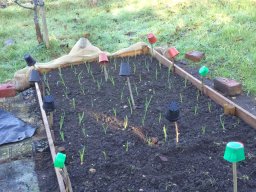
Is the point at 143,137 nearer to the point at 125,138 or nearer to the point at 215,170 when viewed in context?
the point at 125,138

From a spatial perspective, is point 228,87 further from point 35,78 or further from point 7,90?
point 7,90

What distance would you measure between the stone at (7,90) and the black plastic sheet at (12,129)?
62 centimetres

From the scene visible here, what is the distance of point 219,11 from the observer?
6656 millimetres

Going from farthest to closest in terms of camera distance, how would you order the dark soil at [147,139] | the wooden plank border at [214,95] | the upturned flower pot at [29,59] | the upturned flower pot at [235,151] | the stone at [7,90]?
1. the stone at [7,90]
2. the upturned flower pot at [29,59]
3. the wooden plank border at [214,95]
4. the dark soil at [147,139]
5. the upturned flower pot at [235,151]

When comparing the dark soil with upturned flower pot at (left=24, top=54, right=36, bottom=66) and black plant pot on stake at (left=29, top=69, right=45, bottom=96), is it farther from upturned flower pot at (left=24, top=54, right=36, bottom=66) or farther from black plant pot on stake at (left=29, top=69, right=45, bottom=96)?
upturned flower pot at (left=24, top=54, right=36, bottom=66)

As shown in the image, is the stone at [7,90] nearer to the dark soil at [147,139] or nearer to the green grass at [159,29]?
the dark soil at [147,139]

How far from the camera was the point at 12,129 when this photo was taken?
147 inches

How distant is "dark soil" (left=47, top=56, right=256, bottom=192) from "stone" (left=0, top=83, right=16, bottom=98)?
0.53 metres

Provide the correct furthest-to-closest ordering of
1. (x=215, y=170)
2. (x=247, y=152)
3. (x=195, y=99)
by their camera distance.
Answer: (x=195, y=99) → (x=247, y=152) → (x=215, y=170)

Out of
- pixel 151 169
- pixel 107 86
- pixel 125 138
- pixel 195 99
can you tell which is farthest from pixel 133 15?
pixel 151 169

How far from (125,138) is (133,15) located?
526 centimetres

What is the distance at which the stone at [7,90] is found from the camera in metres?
4.57

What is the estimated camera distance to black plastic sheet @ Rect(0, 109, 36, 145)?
3.59m

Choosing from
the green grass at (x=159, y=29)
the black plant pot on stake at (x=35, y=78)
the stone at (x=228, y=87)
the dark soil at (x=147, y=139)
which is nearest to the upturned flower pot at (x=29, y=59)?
the black plant pot on stake at (x=35, y=78)
